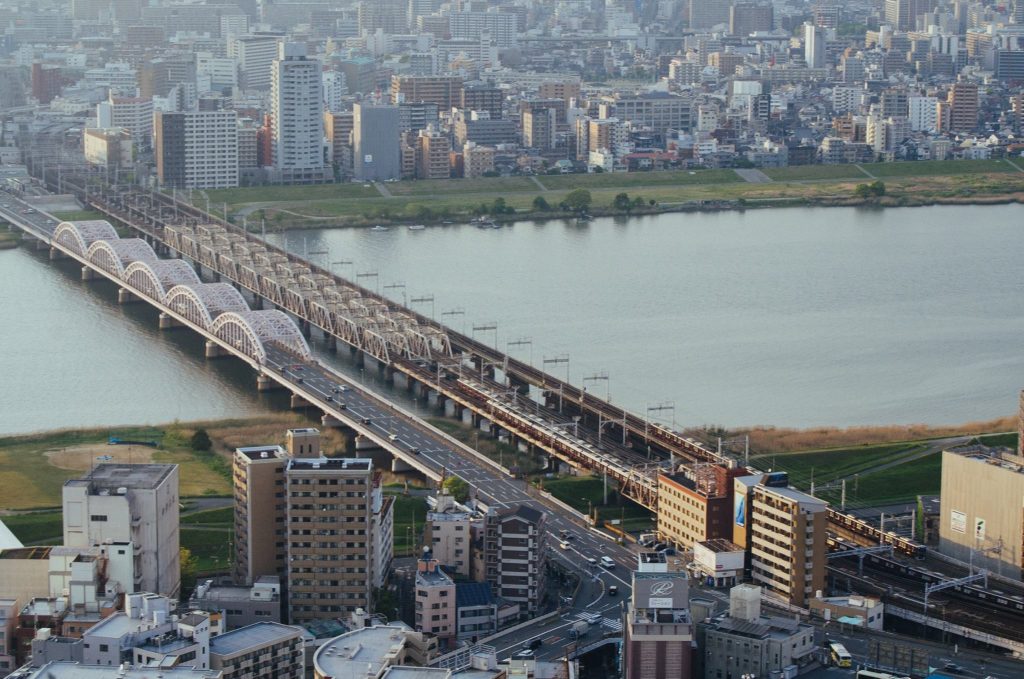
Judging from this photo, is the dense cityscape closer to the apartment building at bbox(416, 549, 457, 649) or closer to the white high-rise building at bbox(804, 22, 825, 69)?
the apartment building at bbox(416, 549, 457, 649)

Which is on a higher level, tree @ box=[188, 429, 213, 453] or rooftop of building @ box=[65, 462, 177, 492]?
rooftop of building @ box=[65, 462, 177, 492]

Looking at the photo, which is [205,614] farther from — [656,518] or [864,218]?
[864,218]

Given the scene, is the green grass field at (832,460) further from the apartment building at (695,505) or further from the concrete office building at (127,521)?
the concrete office building at (127,521)

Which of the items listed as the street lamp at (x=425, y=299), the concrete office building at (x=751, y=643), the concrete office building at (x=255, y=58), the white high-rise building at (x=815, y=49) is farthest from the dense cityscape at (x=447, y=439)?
the white high-rise building at (x=815, y=49)

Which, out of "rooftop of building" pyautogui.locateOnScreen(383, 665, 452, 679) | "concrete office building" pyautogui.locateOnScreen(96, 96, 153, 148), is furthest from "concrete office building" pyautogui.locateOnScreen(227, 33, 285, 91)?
"rooftop of building" pyautogui.locateOnScreen(383, 665, 452, 679)

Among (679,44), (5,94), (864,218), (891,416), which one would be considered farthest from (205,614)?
(679,44)

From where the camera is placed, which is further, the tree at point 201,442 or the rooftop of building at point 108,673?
the tree at point 201,442
